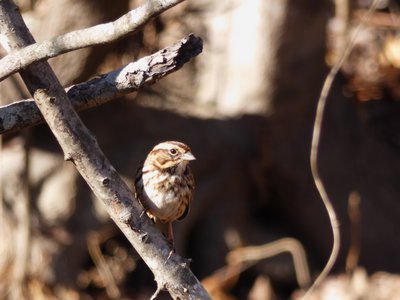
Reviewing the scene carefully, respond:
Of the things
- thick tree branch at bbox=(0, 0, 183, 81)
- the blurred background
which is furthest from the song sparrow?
the blurred background

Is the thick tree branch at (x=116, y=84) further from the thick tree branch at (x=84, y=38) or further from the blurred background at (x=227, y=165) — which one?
the blurred background at (x=227, y=165)

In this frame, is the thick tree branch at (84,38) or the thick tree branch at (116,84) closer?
the thick tree branch at (84,38)

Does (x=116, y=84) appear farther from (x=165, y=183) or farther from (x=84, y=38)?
(x=165, y=183)

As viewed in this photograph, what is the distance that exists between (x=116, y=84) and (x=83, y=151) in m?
0.23

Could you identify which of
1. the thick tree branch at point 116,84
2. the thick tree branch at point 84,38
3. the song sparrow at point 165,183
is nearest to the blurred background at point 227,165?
the song sparrow at point 165,183

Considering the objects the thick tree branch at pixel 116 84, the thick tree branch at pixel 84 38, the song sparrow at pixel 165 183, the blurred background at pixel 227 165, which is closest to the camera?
the thick tree branch at pixel 84 38

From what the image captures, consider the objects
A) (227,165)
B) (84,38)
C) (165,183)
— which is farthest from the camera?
(227,165)

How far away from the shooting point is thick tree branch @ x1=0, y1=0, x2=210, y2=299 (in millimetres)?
3072

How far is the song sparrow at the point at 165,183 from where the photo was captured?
4195 mm

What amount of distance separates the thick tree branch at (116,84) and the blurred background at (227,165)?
10.1 feet

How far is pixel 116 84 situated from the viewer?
123 inches

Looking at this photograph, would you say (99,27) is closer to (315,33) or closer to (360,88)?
(315,33)

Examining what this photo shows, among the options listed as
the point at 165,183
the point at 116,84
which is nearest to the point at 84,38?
the point at 116,84

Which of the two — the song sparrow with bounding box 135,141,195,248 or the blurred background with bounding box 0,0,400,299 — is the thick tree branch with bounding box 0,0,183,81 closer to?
the song sparrow with bounding box 135,141,195,248
